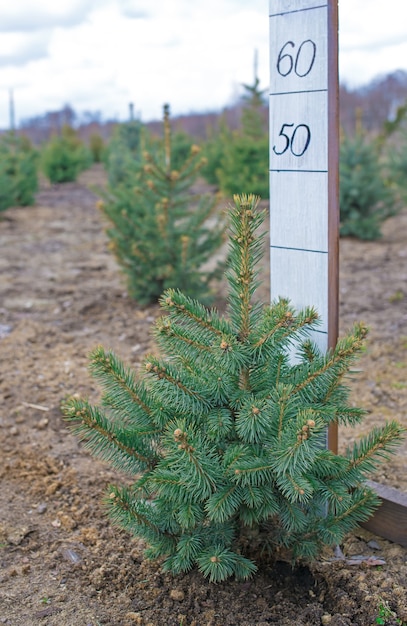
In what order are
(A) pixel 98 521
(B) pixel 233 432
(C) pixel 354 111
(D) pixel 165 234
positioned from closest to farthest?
(B) pixel 233 432 < (A) pixel 98 521 < (D) pixel 165 234 < (C) pixel 354 111

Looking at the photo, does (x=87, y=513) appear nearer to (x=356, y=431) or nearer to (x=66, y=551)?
(x=66, y=551)

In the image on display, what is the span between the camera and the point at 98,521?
→ 8.12ft

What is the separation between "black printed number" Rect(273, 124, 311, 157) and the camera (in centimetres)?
207

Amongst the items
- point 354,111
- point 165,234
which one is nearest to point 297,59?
point 165,234

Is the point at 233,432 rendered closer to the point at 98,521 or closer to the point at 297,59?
the point at 98,521

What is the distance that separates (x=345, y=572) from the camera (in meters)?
2.07

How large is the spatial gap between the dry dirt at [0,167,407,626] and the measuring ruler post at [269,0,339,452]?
514 mm

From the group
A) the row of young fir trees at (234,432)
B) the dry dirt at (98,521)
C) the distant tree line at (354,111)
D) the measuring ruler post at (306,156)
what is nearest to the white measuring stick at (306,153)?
the measuring ruler post at (306,156)

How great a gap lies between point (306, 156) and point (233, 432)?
0.93 metres

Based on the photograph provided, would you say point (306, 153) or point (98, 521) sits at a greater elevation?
point (306, 153)

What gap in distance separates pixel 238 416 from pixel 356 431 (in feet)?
5.36

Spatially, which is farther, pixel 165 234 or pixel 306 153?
pixel 165 234

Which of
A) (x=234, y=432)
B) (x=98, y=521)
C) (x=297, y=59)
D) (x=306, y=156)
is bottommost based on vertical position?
(x=98, y=521)

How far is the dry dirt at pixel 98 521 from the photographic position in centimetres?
191
